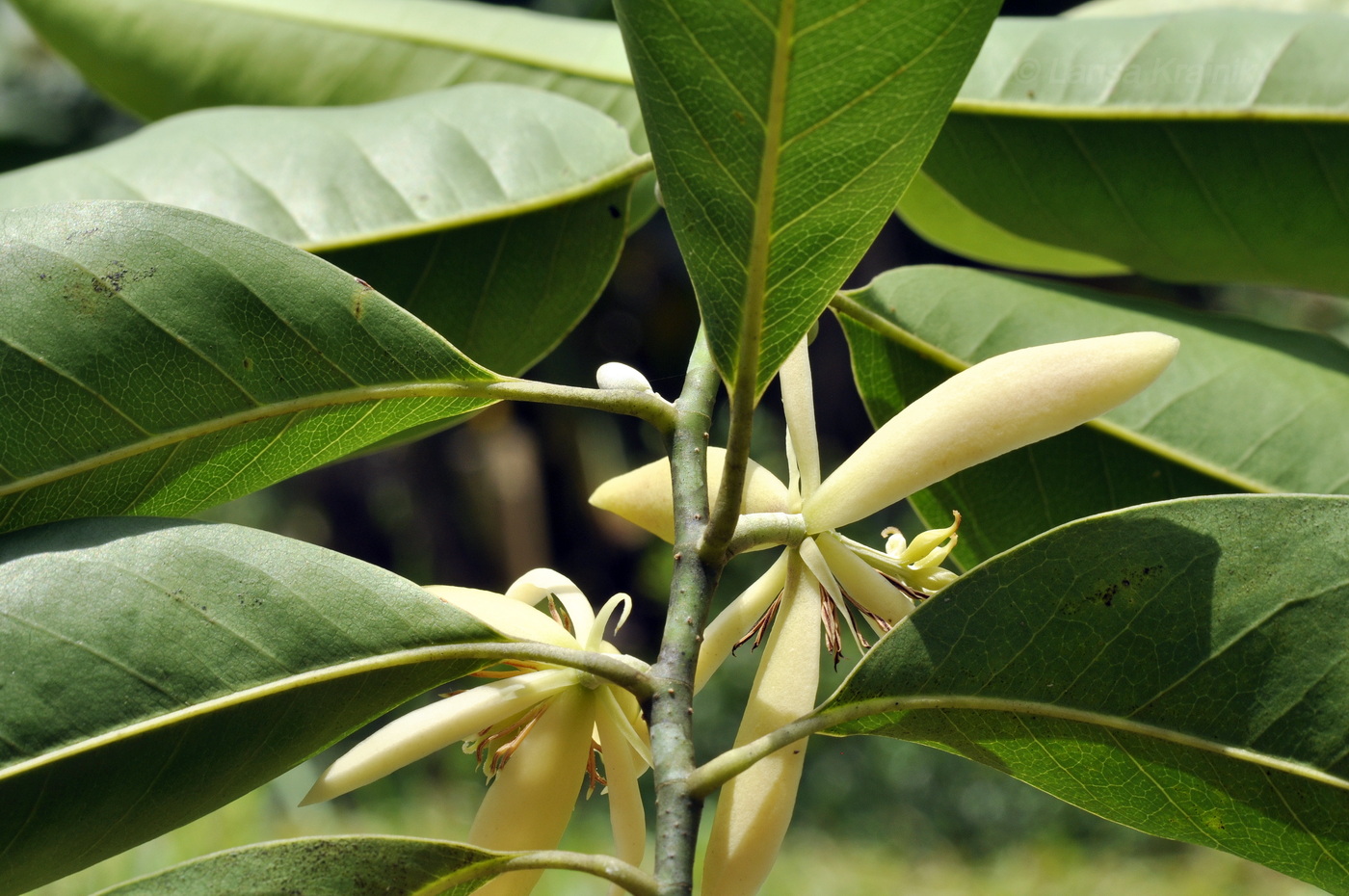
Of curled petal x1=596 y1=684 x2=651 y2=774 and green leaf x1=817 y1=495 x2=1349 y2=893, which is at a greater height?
green leaf x1=817 y1=495 x2=1349 y2=893

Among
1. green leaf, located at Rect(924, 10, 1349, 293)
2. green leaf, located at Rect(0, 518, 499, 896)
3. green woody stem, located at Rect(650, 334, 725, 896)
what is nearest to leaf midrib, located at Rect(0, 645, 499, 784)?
green leaf, located at Rect(0, 518, 499, 896)

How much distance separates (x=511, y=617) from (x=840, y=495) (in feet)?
0.70

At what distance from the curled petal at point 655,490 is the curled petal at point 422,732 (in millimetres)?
131

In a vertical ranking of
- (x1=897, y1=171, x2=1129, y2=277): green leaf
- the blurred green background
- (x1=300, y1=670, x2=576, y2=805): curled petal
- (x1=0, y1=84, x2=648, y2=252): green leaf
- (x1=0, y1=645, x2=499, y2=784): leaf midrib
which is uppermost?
(x1=0, y1=84, x2=648, y2=252): green leaf

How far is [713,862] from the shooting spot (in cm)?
61

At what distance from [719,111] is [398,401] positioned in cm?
30

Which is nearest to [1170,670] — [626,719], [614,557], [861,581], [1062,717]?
[1062,717]

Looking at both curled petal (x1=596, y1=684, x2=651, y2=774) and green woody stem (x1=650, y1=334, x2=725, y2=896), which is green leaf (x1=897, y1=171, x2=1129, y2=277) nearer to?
green woody stem (x1=650, y1=334, x2=725, y2=896)

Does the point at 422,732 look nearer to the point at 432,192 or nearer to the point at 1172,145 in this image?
the point at 432,192

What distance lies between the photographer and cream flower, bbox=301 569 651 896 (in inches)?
24.7

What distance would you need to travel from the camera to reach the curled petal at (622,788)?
64cm

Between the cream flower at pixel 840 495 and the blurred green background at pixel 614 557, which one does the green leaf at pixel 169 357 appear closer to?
the cream flower at pixel 840 495

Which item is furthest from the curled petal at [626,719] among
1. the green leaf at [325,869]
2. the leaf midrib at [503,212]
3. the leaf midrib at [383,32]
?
the leaf midrib at [383,32]

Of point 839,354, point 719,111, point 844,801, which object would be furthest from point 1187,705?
point 839,354
